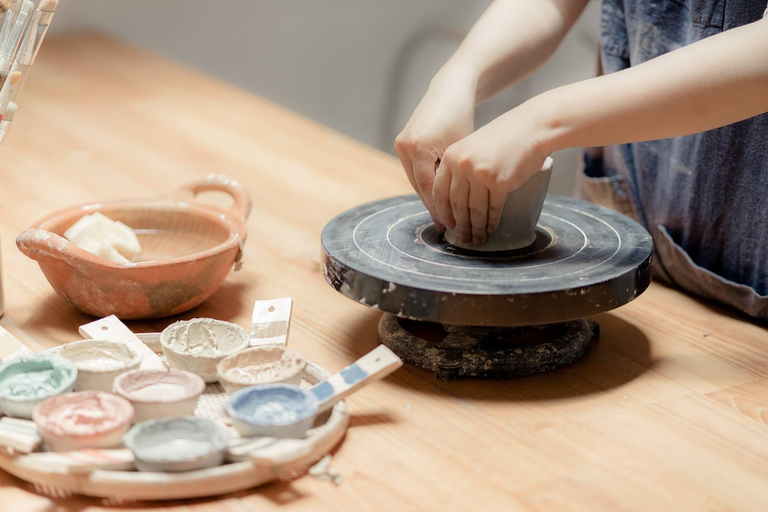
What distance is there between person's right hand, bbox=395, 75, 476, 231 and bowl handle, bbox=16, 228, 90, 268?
43cm

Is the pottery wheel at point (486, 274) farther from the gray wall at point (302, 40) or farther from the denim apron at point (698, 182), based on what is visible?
the gray wall at point (302, 40)

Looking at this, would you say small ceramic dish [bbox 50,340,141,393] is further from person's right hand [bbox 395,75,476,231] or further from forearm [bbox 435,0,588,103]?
forearm [bbox 435,0,588,103]

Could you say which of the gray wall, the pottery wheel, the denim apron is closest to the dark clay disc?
the pottery wheel

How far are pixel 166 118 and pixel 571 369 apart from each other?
1.36m

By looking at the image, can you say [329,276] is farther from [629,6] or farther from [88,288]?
[629,6]

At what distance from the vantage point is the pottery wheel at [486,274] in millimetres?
842

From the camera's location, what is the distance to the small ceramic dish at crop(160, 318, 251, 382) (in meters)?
0.84

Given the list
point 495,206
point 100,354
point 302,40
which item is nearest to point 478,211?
point 495,206

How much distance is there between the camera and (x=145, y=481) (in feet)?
2.22

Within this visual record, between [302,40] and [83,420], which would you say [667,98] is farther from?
[302,40]

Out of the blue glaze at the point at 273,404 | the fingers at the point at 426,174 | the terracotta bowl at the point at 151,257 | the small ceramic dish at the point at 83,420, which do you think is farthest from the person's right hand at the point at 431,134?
the small ceramic dish at the point at 83,420

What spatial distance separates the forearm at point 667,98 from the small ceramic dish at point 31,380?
0.57 meters

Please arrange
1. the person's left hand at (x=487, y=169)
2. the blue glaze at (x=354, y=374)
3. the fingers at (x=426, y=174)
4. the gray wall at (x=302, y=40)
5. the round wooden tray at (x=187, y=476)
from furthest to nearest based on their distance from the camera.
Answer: the gray wall at (x=302, y=40) < the fingers at (x=426, y=174) < the person's left hand at (x=487, y=169) < the blue glaze at (x=354, y=374) < the round wooden tray at (x=187, y=476)

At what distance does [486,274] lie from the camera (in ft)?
2.95
